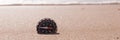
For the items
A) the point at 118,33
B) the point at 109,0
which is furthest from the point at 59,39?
Result: the point at 109,0

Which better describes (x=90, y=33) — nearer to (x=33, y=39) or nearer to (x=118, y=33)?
(x=118, y=33)

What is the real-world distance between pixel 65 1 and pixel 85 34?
27.0m

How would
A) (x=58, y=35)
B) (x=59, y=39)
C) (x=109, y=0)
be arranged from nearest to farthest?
1. (x=59, y=39)
2. (x=58, y=35)
3. (x=109, y=0)

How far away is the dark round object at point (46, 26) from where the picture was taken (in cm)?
952

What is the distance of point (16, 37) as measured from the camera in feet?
30.0

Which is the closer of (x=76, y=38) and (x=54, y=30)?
(x=76, y=38)

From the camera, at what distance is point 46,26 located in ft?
31.2

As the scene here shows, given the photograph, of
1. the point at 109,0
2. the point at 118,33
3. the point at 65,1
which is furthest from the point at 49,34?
the point at 65,1

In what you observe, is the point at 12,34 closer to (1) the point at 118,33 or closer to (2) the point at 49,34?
(2) the point at 49,34

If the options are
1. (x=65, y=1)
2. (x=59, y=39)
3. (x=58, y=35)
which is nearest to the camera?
(x=59, y=39)

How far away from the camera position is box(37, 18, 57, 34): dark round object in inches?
375

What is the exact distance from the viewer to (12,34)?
32.1 feet

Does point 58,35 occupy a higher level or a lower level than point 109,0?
lower

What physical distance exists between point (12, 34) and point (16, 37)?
2.20 feet
